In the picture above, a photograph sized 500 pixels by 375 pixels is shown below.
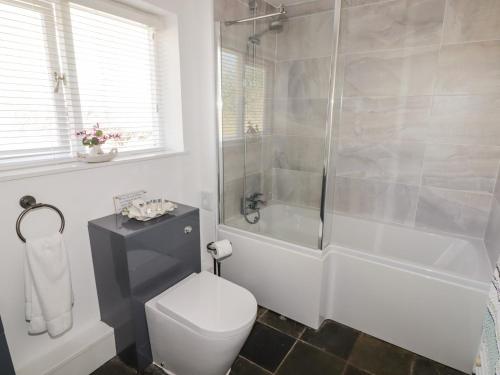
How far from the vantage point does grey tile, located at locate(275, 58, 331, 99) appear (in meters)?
2.29

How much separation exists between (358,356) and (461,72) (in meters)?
1.93

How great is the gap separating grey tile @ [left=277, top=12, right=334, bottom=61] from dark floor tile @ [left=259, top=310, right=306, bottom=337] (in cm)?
186

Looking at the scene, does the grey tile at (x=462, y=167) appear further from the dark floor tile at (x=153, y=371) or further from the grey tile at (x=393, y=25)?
the dark floor tile at (x=153, y=371)

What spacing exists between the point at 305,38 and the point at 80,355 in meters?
2.60

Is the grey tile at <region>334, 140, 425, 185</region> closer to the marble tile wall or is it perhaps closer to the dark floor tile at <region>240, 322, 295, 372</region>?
the marble tile wall

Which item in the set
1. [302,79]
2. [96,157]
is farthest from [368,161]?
[96,157]

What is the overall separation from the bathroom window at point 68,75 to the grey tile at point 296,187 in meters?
1.25

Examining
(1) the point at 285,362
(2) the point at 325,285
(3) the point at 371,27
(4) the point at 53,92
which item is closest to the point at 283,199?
(2) the point at 325,285

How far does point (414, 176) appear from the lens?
2.28m

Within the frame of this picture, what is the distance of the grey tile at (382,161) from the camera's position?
7.42ft

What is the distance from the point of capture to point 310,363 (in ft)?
5.69

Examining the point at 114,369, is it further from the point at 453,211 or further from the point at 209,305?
the point at 453,211

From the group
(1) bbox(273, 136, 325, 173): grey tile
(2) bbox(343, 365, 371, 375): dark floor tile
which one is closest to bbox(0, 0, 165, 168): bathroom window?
(1) bbox(273, 136, 325, 173): grey tile

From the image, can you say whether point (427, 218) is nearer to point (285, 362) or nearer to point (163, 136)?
point (285, 362)
